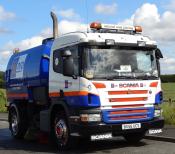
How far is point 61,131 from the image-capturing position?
41.2ft

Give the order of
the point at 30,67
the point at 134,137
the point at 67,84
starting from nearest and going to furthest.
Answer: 1. the point at 67,84
2. the point at 134,137
3. the point at 30,67

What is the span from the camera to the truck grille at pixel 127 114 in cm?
1182

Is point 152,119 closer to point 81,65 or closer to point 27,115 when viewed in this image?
point 81,65

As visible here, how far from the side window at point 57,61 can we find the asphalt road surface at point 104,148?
2132 millimetres

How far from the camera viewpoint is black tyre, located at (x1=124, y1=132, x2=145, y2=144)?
13.4 m

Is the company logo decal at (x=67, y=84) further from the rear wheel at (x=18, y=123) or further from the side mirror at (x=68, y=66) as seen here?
the rear wheel at (x=18, y=123)

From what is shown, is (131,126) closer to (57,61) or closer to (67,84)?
(67,84)

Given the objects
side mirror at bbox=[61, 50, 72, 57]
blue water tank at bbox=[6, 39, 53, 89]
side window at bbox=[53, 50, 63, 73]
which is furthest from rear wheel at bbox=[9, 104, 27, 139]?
side mirror at bbox=[61, 50, 72, 57]

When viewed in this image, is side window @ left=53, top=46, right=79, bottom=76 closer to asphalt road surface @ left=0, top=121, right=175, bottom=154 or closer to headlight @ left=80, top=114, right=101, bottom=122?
headlight @ left=80, top=114, right=101, bottom=122

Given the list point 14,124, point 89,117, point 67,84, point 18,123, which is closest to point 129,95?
point 89,117

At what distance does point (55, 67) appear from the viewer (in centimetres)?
1284

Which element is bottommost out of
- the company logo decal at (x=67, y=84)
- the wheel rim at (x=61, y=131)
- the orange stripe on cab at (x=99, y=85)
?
the wheel rim at (x=61, y=131)

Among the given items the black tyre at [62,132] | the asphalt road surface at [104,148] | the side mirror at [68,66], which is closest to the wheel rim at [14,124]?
the asphalt road surface at [104,148]

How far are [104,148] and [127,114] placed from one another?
1282 mm
